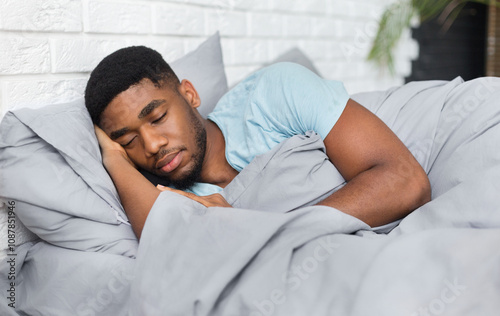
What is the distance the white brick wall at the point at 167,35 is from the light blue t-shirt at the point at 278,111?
A: 43cm

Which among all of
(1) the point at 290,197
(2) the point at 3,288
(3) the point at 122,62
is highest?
(3) the point at 122,62

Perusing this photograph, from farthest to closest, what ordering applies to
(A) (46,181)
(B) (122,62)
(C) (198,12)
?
(C) (198,12) → (B) (122,62) → (A) (46,181)

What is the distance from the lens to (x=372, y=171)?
1.21m

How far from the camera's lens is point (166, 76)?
146 cm

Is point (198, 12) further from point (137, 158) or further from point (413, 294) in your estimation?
point (413, 294)

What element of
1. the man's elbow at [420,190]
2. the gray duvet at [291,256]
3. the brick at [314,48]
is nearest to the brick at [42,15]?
the gray duvet at [291,256]

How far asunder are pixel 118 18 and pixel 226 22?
0.52m

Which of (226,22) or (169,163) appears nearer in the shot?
(169,163)

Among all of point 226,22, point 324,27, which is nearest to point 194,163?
point 226,22

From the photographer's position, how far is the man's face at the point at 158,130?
1335mm

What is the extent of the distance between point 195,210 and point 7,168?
0.48m

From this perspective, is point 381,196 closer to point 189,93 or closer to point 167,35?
point 189,93

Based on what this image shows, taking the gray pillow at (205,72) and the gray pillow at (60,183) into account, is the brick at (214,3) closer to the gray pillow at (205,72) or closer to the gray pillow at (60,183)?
the gray pillow at (205,72)

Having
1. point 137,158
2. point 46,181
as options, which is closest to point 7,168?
point 46,181
